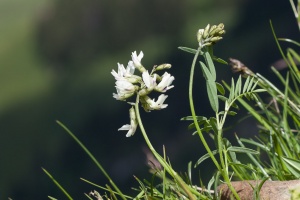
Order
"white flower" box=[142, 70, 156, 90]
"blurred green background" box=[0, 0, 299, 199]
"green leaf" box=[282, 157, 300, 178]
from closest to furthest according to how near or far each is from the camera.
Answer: "white flower" box=[142, 70, 156, 90] → "green leaf" box=[282, 157, 300, 178] → "blurred green background" box=[0, 0, 299, 199]

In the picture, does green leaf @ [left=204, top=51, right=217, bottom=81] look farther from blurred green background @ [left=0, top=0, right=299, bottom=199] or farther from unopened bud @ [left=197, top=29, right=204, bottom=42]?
blurred green background @ [left=0, top=0, right=299, bottom=199]

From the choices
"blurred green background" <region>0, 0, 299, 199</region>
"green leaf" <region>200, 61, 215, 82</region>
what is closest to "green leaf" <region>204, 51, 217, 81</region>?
"green leaf" <region>200, 61, 215, 82</region>

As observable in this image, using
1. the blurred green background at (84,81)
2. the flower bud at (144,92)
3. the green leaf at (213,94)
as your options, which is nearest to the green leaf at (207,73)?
the green leaf at (213,94)

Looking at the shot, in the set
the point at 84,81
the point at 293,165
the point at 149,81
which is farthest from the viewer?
the point at 84,81

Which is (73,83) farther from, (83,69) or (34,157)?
(34,157)

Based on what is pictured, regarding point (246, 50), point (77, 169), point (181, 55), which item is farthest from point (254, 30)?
point (77, 169)

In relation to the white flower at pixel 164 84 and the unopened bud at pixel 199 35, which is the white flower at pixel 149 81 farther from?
the unopened bud at pixel 199 35

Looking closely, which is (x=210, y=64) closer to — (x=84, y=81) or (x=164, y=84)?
(x=164, y=84)

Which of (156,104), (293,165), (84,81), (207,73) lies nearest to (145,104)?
(156,104)
